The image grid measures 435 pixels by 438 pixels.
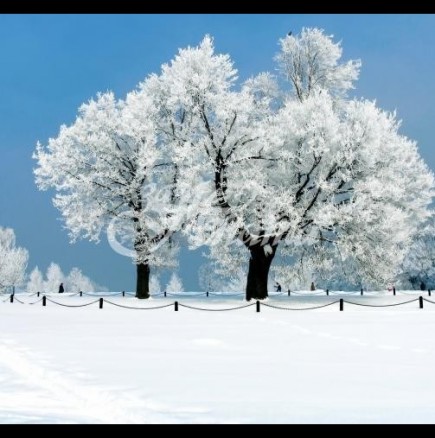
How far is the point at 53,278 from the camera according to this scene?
3780 inches

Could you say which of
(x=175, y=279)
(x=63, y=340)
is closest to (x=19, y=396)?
(x=63, y=340)

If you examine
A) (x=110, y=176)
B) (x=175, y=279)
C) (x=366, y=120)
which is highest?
(x=366, y=120)

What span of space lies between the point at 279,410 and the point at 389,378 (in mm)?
3310

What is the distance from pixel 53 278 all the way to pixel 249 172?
231 ft

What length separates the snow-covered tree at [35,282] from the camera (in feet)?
302

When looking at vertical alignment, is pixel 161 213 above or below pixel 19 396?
above

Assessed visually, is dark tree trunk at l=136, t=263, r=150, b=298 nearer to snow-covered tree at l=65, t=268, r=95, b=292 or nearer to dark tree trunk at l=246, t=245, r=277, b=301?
dark tree trunk at l=246, t=245, r=277, b=301

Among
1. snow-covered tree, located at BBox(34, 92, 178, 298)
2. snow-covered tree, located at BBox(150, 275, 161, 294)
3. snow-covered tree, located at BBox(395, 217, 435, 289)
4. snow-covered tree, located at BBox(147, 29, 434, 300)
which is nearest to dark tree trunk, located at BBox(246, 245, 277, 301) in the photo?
snow-covered tree, located at BBox(147, 29, 434, 300)

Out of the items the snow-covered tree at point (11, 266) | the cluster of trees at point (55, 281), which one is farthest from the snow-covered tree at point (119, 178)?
the cluster of trees at point (55, 281)

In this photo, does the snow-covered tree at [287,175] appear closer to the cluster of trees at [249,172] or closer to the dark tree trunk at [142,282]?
the cluster of trees at [249,172]

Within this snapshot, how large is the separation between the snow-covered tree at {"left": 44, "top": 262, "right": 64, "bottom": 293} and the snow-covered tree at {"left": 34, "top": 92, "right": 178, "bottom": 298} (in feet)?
192

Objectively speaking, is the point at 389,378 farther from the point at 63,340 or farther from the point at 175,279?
the point at 175,279

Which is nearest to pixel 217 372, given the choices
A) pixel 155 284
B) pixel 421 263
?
pixel 421 263

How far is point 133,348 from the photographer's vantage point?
14.2 m
